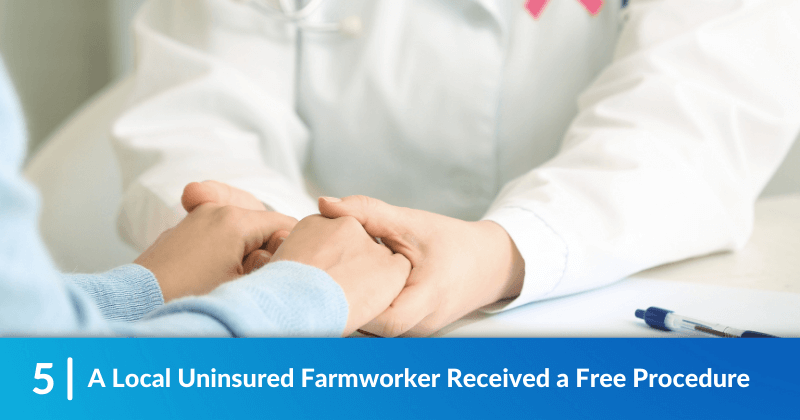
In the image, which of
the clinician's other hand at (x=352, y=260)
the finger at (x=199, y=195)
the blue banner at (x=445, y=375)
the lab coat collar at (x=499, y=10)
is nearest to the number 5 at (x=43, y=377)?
the blue banner at (x=445, y=375)

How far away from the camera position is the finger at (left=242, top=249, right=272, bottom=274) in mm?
415

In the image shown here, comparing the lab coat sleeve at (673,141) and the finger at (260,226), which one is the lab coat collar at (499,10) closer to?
the lab coat sleeve at (673,141)

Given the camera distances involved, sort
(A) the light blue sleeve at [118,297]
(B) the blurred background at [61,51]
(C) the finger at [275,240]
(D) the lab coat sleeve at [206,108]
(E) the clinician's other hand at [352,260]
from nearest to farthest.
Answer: (A) the light blue sleeve at [118,297] → (E) the clinician's other hand at [352,260] → (C) the finger at [275,240] → (D) the lab coat sleeve at [206,108] → (B) the blurred background at [61,51]

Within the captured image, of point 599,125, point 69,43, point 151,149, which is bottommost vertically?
point 69,43

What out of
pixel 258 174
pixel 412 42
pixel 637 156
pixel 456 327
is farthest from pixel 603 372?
pixel 412 42

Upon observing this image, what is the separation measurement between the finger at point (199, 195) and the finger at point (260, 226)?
4 cm

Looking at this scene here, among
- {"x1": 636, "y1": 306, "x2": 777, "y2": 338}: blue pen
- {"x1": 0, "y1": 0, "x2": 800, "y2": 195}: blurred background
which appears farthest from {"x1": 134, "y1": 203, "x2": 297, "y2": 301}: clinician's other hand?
{"x1": 0, "y1": 0, "x2": 800, "y2": 195}: blurred background

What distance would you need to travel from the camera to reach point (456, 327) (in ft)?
1.31

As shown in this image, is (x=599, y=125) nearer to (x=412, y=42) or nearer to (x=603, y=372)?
(x=412, y=42)

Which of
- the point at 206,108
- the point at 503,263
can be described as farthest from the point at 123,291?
the point at 206,108

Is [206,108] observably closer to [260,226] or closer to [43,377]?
[260,226]

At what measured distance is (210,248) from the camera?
41cm

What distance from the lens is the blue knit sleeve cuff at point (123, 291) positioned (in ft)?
1.12

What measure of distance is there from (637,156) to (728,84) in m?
0.13
